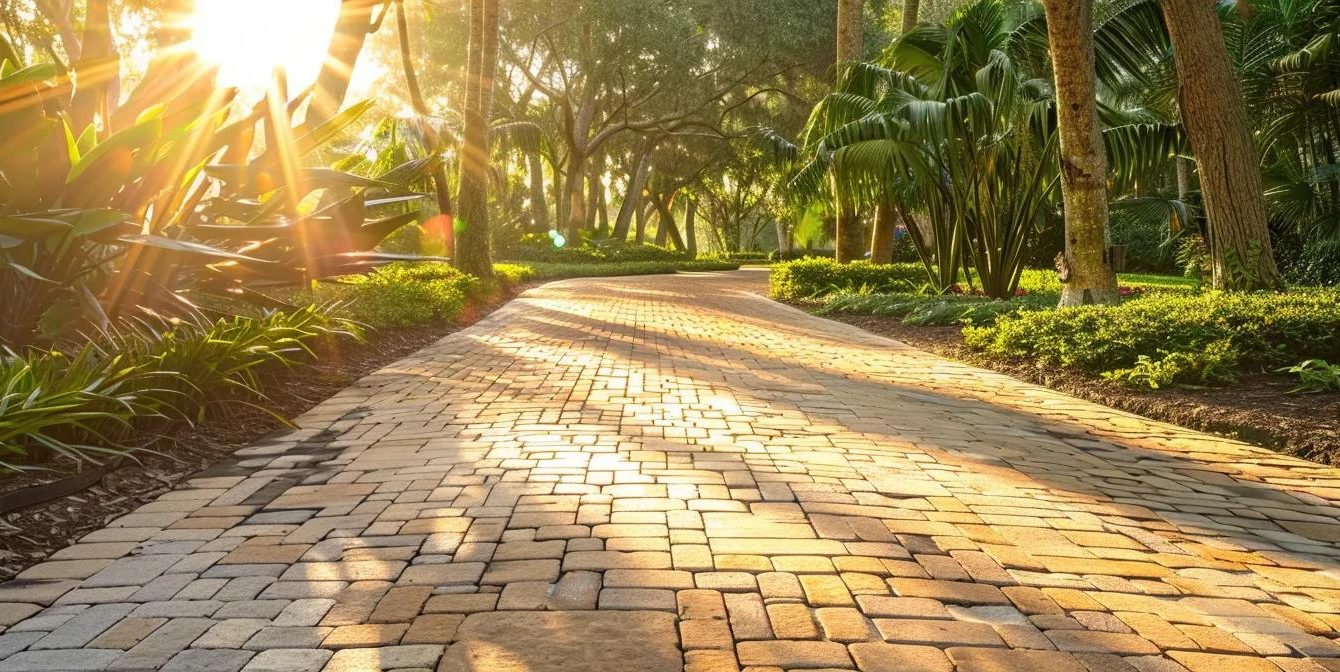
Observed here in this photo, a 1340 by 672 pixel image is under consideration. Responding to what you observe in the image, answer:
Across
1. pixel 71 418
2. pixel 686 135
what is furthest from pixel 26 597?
pixel 686 135

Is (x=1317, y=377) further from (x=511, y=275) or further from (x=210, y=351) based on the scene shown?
(x=511, y=275)

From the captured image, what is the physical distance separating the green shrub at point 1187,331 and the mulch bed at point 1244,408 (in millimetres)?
191

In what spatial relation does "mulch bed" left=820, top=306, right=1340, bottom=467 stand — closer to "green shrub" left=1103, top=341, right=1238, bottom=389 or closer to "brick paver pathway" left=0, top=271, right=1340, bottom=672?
"green shrub" left=1103, top=341, right=1238, bottom=389

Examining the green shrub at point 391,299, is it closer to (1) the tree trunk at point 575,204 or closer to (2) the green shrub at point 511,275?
(2) the green shrub at point 511,275

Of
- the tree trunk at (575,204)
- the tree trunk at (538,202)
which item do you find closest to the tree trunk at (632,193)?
the tree trunk at (575,204)

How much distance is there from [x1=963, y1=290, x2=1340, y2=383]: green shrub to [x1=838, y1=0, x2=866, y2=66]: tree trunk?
10.7 metres

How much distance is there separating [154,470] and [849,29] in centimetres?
1592

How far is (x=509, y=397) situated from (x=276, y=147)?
8.85 feet

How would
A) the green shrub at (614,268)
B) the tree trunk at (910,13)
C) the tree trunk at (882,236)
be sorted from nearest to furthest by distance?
the tree trunk at (882,236)
the tree trunk at (910,13)
the green shrub at (614,268)

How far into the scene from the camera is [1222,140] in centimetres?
902

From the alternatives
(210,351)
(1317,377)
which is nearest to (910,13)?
(1317,377)

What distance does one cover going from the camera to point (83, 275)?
239 inches

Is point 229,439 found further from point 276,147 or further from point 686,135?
point 686,135

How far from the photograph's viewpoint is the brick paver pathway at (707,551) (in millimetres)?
2602
